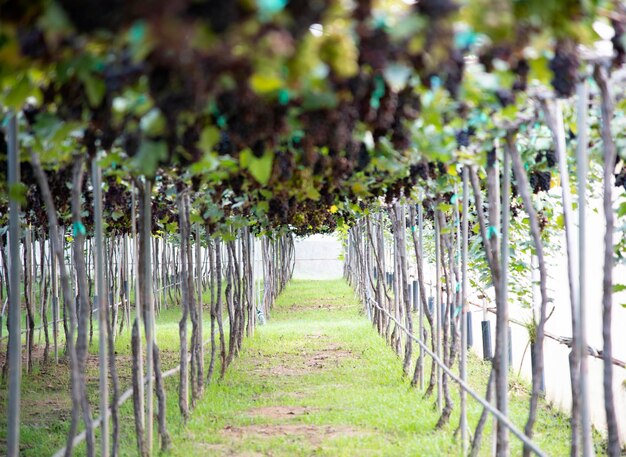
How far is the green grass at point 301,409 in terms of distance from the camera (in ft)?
19.1

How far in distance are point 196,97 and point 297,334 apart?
12.1 meters

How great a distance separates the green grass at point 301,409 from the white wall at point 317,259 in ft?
80.6

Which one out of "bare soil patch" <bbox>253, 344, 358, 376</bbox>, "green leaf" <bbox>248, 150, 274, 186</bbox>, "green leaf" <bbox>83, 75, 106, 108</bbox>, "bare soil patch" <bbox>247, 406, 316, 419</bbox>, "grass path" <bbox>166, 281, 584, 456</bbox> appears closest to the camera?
"green leaf" <bbox>83, 75, 106, 108</bbox>

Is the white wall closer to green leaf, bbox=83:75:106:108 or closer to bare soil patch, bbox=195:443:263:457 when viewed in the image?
bare soil patch, bbox=195:443:263:457

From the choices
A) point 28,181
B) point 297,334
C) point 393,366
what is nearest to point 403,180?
point 28,181

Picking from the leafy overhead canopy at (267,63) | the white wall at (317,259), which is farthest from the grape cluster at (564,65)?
the white wall at (317,259)

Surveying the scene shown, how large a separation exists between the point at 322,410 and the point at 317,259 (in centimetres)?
2955

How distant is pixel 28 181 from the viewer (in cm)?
350

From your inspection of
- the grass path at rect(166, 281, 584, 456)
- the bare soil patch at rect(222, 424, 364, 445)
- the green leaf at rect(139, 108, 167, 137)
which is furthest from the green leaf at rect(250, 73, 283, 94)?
the bare soil patch at rect(222, 424, 364, 445)

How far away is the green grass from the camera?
583 cm

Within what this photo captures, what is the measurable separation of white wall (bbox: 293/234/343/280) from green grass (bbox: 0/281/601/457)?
80.6 feet

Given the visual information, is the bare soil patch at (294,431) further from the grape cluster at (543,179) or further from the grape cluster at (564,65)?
the grape cluster at (564,65)

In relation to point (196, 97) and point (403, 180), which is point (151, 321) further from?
point (196, 97)

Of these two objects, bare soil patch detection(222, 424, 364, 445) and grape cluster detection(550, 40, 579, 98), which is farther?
bare soil patch detection(222, 424, 364, 445)
